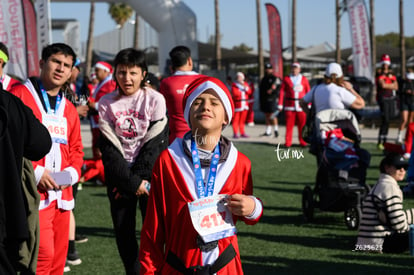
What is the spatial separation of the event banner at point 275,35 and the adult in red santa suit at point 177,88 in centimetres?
1675

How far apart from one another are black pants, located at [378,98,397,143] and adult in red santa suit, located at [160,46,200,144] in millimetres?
10165

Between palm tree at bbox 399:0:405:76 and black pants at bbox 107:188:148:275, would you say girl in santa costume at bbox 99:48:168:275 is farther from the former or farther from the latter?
palm tree at bbox 399:0:405:76

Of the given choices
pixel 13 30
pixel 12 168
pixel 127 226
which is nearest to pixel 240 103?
pixel 13 30

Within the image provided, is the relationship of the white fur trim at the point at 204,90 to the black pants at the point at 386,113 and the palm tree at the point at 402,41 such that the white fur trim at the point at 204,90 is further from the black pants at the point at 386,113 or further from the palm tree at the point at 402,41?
the palm tree at the point at 402,41

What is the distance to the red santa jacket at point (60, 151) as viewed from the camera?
4.43m

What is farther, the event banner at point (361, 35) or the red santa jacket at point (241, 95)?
the red santa jacket at point (241, 95)

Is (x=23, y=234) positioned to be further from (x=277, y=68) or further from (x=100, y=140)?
(x=277, y=68)

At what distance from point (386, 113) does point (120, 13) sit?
158ft

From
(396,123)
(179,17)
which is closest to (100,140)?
(179,17)

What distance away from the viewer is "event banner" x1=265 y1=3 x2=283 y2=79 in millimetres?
22766

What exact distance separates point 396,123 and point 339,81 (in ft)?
50.4

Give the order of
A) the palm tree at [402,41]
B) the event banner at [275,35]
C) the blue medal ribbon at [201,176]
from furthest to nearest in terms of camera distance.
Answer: the palm tree at [402,41], the event banner at [275,35], the blue medal ribbon at [201,176]

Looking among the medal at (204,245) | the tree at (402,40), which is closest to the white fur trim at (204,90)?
the medal at (204,245)

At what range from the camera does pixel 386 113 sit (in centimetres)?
1575
